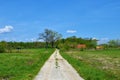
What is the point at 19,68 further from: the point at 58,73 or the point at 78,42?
the point at 78,42

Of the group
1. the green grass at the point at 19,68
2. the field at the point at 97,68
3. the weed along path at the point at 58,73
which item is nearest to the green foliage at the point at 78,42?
the field at the point at 97,68

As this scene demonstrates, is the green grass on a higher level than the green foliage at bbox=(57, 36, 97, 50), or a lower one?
lower

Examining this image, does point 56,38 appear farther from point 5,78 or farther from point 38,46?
point 5,78

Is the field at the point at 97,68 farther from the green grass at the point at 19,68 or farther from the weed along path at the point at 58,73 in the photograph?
the green grass at the point at 19,68

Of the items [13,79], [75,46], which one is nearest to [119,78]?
[13,79]

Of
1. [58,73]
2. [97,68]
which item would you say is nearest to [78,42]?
[97,68]

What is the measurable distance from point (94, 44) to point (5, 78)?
135 metres

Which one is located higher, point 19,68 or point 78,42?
point 78,42

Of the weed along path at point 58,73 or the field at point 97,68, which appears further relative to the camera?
the field at point 97,68

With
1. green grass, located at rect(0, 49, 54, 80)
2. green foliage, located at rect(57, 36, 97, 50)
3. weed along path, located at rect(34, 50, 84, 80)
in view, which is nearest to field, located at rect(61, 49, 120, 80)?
weed along path, located at rect(34, 50, 84, 80)

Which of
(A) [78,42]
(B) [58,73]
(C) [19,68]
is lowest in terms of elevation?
(B) [58,73]

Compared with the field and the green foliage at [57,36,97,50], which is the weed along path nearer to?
the field

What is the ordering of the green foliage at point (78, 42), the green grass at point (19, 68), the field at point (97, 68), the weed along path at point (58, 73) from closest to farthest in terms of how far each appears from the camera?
the weed along path at point (58, 73)
the field at point (97, 68)
the green grass at point (19, 68)
the green foliage at point (78, 42)

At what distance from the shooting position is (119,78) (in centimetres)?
1900
